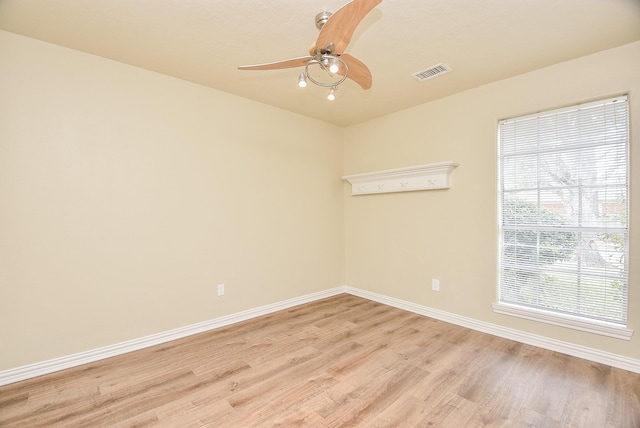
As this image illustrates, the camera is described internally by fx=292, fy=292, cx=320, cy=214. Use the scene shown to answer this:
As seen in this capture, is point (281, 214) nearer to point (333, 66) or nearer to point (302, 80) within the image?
point (302, 80)

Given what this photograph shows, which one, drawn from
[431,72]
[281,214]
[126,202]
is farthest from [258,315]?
[431,72]

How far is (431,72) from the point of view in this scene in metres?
2.72

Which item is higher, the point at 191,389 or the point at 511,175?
the point at 511,175

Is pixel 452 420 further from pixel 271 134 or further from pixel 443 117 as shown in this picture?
pixel 271 134

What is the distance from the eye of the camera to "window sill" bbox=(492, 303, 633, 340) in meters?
2.30

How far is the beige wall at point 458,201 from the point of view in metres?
2.34

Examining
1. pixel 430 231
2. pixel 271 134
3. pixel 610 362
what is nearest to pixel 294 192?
pixel 271 134

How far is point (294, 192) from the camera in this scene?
382 centimetres

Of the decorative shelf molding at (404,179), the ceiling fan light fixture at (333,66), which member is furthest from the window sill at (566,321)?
the ceiling fan light fixture at (333,66)

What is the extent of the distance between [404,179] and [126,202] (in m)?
2.97

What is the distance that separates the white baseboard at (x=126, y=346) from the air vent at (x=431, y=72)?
9.64 feet

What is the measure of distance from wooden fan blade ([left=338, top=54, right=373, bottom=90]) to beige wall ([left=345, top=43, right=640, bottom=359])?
1324 mm

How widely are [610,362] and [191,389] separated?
127 inches

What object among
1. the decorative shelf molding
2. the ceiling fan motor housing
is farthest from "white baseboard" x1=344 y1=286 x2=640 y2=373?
the ceiling fan motor housing
